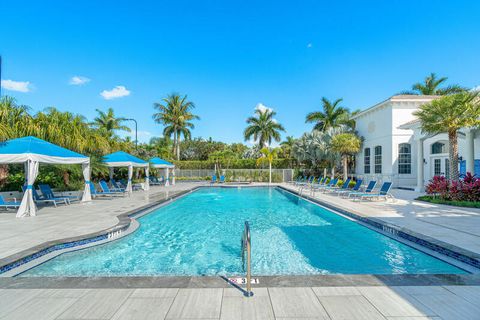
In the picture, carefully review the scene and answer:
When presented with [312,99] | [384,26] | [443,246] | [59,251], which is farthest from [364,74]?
[59,251]

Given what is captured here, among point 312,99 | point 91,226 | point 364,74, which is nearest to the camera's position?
point 91,226

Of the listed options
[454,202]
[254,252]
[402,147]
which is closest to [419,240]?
[254,252]

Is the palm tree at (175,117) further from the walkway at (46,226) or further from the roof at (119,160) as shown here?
the walkway at (46,226)

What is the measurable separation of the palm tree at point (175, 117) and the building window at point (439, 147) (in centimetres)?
2727

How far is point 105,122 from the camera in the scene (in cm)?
3209

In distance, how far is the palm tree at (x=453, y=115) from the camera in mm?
10406

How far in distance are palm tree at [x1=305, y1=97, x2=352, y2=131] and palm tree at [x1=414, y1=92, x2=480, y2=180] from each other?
630 inches

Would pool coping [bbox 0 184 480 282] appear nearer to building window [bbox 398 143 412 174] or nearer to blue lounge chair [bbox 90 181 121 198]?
blue lounge chair [bbox 90 181 121 198]

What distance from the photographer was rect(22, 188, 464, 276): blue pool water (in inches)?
178

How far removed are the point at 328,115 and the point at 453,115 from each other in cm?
1803

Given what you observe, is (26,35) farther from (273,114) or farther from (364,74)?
(273,114)

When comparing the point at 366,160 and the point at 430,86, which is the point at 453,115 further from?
the point at 430,86

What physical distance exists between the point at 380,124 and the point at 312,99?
11.2 metres

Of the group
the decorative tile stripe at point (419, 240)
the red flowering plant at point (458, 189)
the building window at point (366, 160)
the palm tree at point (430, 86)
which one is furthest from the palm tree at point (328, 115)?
the decorative tile stripe at point (419, 240)
